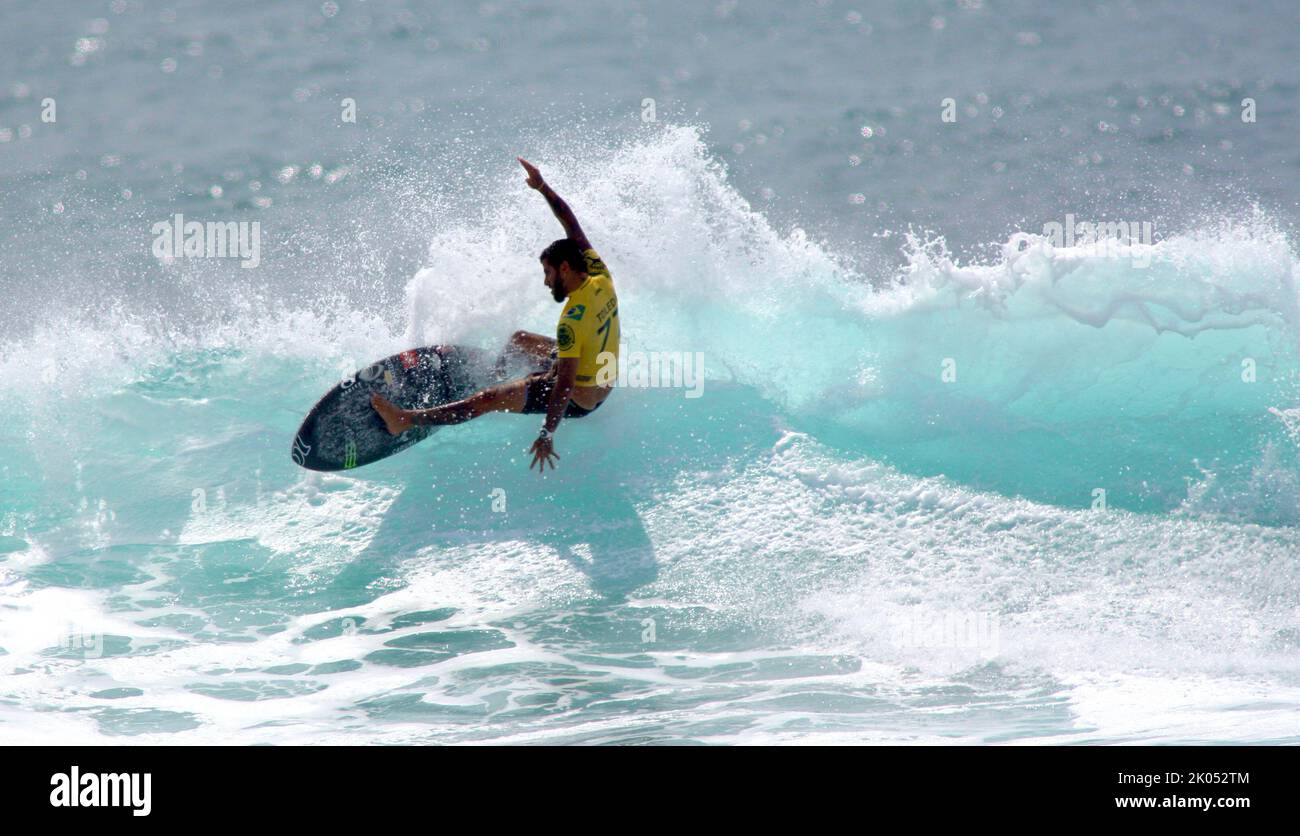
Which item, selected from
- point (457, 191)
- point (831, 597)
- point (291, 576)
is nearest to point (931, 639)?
point (831, 597)

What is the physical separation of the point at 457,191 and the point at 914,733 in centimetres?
999

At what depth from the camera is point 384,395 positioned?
314 inches

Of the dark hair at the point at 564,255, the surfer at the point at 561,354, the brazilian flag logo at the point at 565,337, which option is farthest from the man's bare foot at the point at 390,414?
the dark hair at the point at 564,255

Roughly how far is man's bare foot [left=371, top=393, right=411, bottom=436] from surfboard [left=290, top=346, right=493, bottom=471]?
0.27ft

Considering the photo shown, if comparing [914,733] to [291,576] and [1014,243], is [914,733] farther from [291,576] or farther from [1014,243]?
[1014,243]

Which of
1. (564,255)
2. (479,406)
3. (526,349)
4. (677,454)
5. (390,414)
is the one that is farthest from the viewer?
(677,454)

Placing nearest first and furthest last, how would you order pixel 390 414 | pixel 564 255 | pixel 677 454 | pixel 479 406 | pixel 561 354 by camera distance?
pixel 564 255 → pixel 561 354 → pixel 479 406 → pixel 390 414 → pixel 677 454

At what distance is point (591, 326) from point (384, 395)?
1846 millimetres

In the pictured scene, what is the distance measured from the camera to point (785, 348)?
9.34m

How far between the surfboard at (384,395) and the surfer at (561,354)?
14 cm

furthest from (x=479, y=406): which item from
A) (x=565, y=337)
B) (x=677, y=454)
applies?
(x=677, y=454)

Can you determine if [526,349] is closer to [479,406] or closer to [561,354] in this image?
[479,406]

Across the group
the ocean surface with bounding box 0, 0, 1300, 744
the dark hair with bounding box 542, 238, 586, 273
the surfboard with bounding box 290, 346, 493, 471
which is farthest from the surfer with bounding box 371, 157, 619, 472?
the ocean surface with bounding box 0, 0, 1300, 744

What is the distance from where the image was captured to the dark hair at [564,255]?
272 inches
